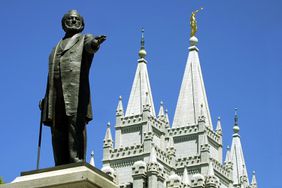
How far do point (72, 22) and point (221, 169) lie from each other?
7515cm

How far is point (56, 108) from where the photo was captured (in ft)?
32.1

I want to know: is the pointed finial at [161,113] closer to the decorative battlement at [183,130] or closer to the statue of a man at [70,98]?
the decorative battlement at [183,130]

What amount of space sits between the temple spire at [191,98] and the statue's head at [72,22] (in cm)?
7322

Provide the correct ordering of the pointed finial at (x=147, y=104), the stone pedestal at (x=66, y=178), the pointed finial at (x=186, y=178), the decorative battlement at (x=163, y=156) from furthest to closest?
1. the pointed finial at (x=147, y=104)
2. the decorative battlement at (x=163, y=156)
3. the pointed finial at (x=186, y=178)
4. the stone pedestal at (x=66, y=178)

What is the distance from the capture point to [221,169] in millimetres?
84500

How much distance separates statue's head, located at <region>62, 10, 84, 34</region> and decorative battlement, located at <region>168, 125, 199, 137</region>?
72888 mm

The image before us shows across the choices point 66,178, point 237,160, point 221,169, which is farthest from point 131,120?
point 66,178

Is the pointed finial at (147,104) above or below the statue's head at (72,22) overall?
above

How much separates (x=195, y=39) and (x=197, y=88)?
248 inches

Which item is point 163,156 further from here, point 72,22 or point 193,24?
point 72,22

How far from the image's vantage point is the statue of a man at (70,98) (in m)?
9.64

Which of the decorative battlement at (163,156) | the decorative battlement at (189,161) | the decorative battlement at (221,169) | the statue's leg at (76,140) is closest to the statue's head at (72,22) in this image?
the statue's leg at (76,140)

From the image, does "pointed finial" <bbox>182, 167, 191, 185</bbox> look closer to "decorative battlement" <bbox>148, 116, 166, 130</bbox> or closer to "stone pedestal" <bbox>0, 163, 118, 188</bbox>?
"decorative battlement" <bbox>148, 116, 166, 130</bbox>

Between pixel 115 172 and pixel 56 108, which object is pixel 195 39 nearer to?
pixel 115 172
